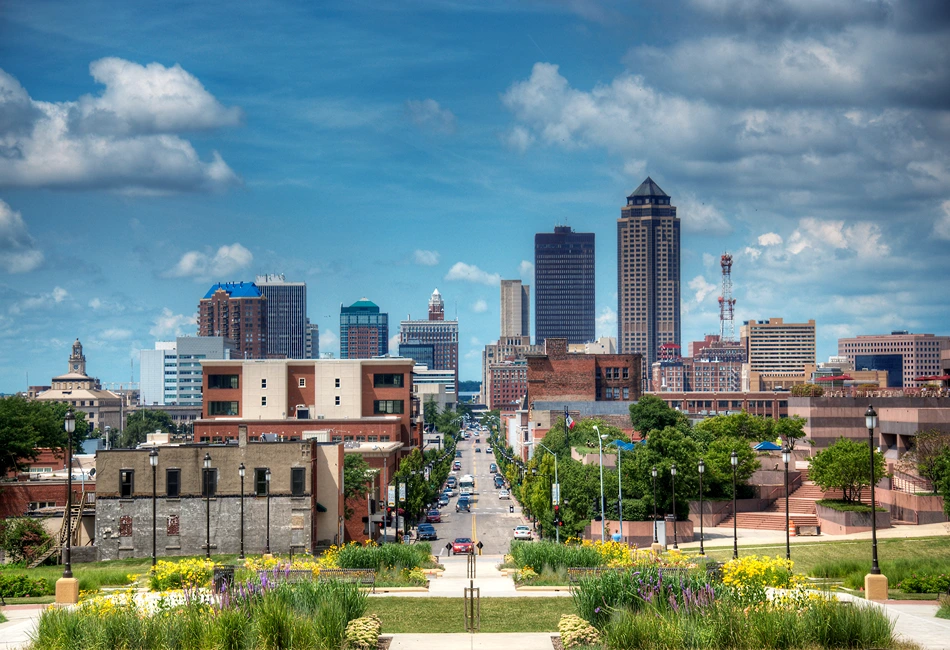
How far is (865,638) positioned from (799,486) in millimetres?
67555

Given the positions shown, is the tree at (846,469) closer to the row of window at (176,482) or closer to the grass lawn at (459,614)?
the row of window at (176,482)

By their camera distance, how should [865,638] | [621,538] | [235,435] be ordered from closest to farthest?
[865,638], [621,538], [235,435]

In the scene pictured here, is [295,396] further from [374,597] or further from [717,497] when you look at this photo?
[374,597]

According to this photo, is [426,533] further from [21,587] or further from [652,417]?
[21,587]

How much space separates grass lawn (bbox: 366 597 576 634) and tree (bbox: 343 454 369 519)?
48308mm

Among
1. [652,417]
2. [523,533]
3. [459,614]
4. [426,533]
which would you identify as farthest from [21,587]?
[652,417]

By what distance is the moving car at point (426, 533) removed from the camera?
98738 mm

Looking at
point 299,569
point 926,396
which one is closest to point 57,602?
point 299,569

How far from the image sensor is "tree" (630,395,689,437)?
13875 cm

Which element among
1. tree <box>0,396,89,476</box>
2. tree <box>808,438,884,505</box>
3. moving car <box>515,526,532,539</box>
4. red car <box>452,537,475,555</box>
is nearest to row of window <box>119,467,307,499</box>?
red car <box>452,537,475,555</box>

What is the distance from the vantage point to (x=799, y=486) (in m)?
90.2

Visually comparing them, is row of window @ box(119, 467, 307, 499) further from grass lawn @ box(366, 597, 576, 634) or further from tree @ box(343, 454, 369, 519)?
grass lawn @ box(366, 597, 576, 634)

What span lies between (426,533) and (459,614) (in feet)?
222

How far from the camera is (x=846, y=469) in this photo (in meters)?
77.3
